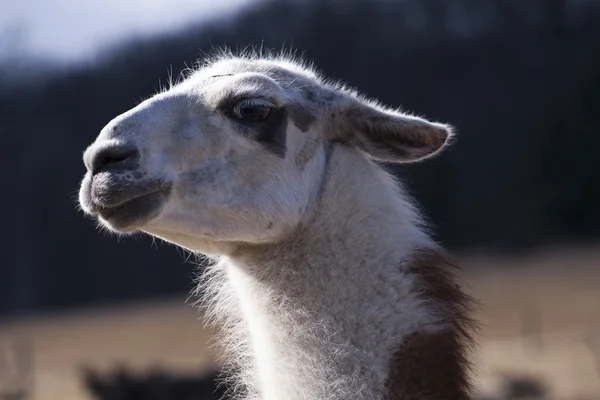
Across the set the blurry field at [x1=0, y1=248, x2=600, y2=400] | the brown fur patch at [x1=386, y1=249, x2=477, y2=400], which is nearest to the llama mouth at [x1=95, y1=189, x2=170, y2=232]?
the brown fur patch at [x1=386, y1=249, x2=477, y2=400]

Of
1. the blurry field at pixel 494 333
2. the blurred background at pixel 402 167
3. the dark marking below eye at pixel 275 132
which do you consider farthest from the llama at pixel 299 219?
the blurred background at pixel 402 167

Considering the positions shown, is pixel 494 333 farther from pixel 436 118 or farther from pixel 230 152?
pixel 230 152

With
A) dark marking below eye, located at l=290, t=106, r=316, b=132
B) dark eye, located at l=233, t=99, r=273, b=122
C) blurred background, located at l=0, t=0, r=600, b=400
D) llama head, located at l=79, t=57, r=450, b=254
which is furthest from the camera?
blurred background, located at l=0, t=0, r=600, b=400

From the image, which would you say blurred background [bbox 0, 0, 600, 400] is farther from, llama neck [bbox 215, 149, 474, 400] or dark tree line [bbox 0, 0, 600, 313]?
llama neck [bbox 215, 149, 474, 400]

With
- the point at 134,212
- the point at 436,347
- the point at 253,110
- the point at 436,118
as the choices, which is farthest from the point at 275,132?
the point at 436,118

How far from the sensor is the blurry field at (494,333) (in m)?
13.4

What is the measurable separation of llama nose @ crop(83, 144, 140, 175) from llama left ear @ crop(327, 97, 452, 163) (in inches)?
31.2

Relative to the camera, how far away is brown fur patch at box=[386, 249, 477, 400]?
145 inches

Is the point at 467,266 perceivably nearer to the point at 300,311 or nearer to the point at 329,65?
the point at 329,65

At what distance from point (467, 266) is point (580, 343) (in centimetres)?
1100

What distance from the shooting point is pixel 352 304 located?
3.93 meters

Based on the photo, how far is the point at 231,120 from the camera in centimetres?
419

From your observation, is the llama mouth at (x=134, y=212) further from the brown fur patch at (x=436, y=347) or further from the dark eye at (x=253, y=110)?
the brown fur patch at (x=436, y=347)

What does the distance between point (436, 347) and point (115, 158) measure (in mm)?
1249
